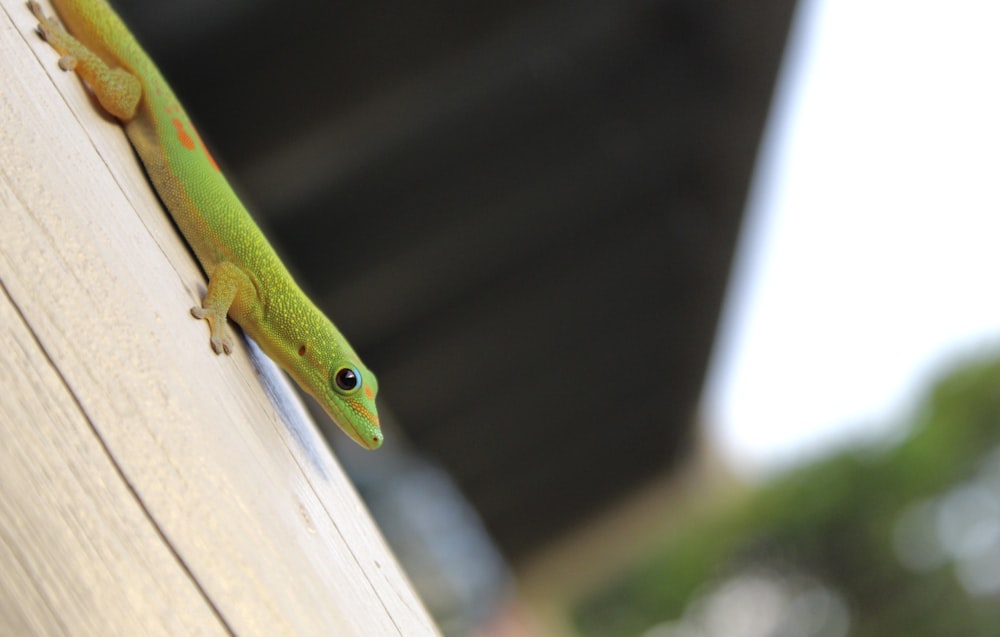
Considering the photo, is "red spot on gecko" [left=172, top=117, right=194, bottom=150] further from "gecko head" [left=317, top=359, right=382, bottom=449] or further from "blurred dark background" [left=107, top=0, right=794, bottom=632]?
"blurred dark background" [left=107, top=0, right=794, bottom=632]

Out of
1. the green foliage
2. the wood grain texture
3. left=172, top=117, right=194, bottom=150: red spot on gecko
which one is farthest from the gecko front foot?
the green foliage

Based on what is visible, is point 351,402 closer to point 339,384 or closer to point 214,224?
point 339,384

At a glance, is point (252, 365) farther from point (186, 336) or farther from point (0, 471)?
point (0, 471)

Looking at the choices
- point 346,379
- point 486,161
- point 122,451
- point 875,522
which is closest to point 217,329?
point 122,451


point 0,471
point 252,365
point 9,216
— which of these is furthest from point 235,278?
point 0,471

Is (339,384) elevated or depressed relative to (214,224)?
depressed

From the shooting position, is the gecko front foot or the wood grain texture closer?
the wood grain texture
